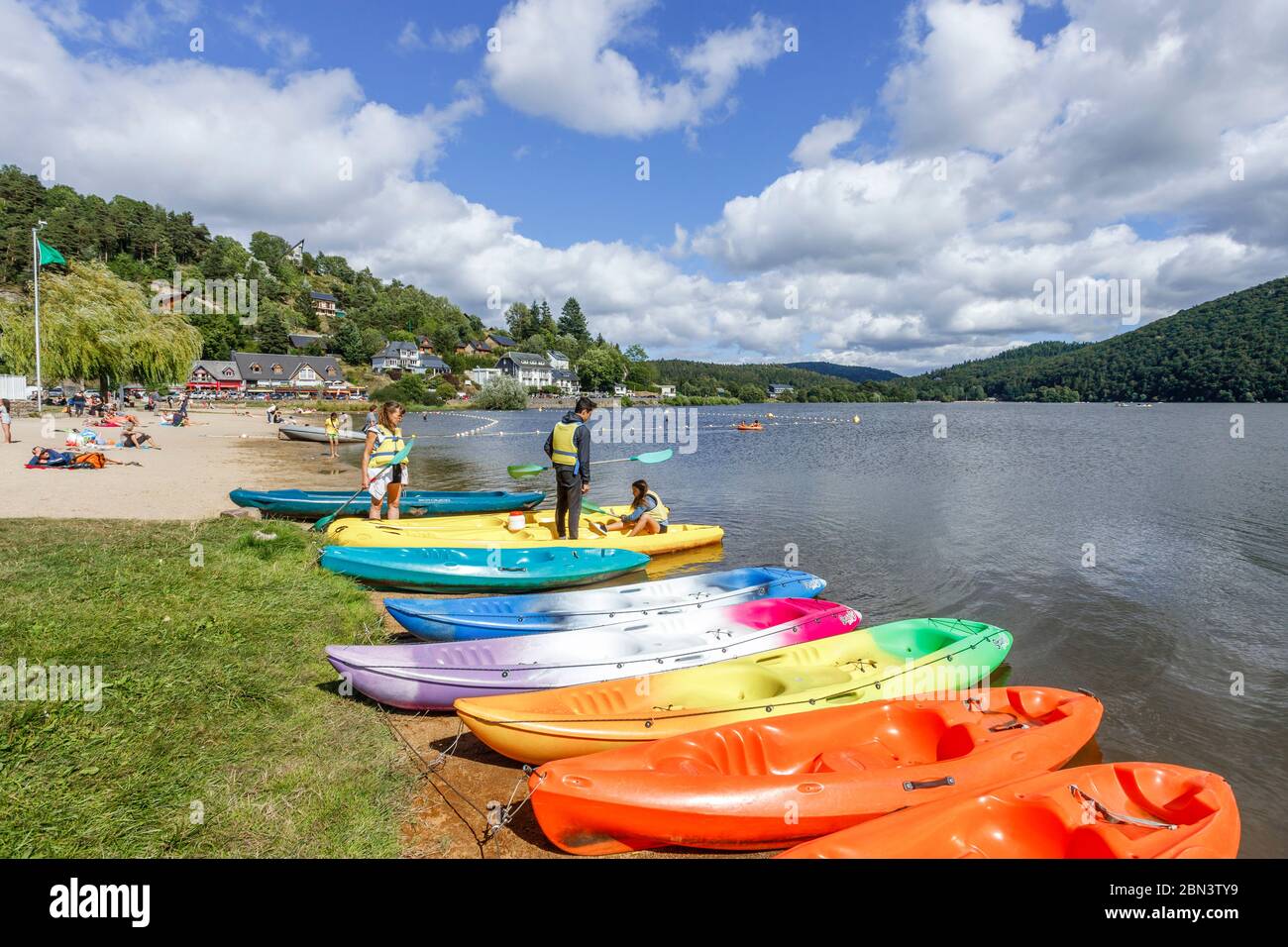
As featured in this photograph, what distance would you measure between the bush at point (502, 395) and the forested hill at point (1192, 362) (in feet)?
364

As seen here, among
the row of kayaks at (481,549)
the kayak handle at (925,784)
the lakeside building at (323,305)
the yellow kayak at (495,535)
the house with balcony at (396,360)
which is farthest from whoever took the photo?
the lakeside building at (323,305)

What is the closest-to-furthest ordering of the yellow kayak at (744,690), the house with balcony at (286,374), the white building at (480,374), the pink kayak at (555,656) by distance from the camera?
the yellow kayak at (744,690) < the pink kayak at (555,656) < the house with balcony at (286,374) < the white building at (480,374)

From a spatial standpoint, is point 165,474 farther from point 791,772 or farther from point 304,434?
point 791,772

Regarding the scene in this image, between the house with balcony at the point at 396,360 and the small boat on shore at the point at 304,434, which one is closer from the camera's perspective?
the small boat on shore at the point at 304,434

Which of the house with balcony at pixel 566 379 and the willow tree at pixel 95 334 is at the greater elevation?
the house with balcony at pixel 566 379

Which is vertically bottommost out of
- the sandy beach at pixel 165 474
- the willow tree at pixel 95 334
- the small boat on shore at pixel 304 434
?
the sandy beach at pixel 165 474

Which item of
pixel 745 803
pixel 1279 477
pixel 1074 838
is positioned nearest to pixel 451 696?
pixel 745 803

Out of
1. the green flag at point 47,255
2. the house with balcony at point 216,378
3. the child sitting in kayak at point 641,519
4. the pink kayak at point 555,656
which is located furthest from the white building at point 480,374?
the pink kayak at point 555,656

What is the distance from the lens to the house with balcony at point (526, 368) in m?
118

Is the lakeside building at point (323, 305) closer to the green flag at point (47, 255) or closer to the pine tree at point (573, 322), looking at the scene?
the pine tree at point (573, 322)

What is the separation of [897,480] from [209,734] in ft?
82.9

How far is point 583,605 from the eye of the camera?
7926 mm

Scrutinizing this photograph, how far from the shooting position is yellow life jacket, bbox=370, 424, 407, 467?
11312 millimetres

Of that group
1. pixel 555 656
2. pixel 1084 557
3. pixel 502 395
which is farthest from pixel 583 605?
pixel 502 395
